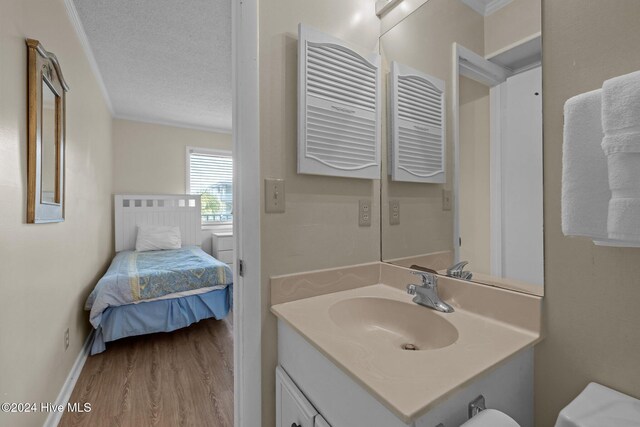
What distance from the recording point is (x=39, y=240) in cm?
138

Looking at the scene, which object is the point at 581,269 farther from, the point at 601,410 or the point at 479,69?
the point at 479,69

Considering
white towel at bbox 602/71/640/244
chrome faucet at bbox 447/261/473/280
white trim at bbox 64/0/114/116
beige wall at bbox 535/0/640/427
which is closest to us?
white towel at bbox 602/71/640/244

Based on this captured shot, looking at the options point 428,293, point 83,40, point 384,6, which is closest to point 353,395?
point 428,293

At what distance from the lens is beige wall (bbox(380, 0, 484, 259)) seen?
1046 millimetres

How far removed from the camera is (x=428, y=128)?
1.20 meters

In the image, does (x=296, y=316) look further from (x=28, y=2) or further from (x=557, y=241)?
(x=28, y=2)

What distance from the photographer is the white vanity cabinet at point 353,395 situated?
1.93 feet

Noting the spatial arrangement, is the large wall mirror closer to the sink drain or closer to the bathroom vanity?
the bathroom vanity

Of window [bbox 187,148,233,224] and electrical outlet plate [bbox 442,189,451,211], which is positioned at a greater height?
window [bbox 187,148,233,224]

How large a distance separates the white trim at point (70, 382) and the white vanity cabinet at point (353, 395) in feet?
4.99

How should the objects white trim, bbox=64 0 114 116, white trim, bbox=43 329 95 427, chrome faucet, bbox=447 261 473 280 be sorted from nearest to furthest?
chrome faucet, bbox=447 261 473 280 → white trim, bbox=43 329 95 427 → white trim, bbox=64 0 114 116

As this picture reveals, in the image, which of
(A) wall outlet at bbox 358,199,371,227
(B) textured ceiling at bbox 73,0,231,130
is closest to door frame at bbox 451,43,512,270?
(A) wall outlet at bbox 358,199,371,227

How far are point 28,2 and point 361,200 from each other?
5.89ft

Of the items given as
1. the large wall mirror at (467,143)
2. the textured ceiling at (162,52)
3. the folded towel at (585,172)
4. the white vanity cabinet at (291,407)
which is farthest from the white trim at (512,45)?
the textured ceiling at (162,52)
